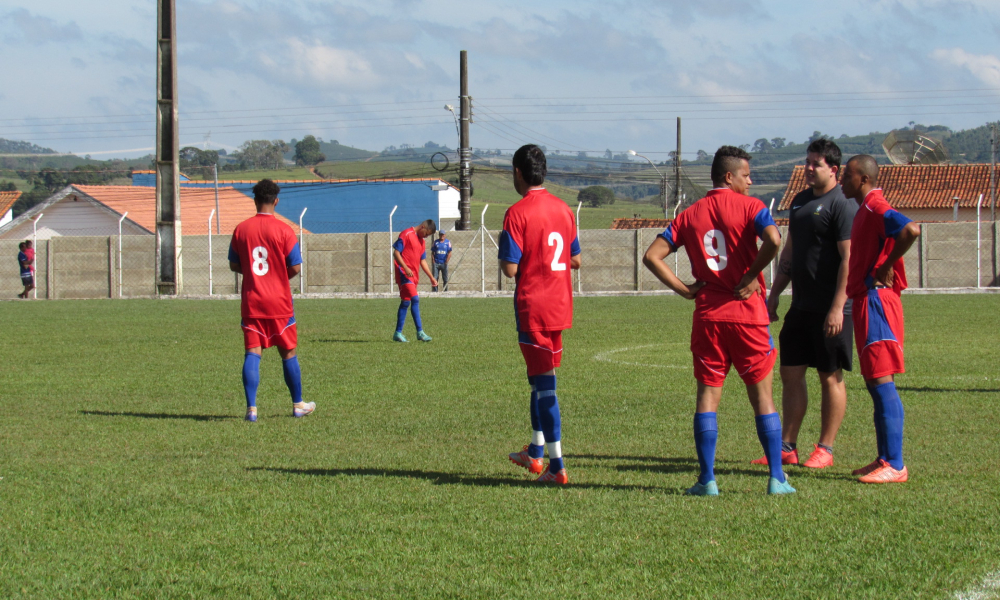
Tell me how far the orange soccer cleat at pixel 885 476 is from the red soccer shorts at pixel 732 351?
932mm

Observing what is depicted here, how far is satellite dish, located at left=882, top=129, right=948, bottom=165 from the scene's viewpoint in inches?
1780

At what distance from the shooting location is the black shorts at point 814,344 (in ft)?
18.1

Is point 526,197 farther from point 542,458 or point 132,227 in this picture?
point 132,227

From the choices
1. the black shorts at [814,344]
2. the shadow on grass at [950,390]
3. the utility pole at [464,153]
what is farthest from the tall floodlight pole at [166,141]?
the black shorts at [814,344]

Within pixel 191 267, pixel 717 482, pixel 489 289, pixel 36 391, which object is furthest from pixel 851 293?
pixel 191 267

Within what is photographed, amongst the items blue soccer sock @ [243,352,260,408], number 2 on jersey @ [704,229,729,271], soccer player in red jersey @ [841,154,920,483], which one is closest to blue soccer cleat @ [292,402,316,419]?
blue soccer sock @ [243,352,260,408]

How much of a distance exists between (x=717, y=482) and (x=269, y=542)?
249 cm

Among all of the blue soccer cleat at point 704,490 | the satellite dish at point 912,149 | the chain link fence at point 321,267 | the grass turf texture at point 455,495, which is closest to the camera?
the grass turf texture at point 455,495

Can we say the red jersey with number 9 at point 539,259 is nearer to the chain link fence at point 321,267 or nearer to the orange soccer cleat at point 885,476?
the orange soccer cleat at point 885,476

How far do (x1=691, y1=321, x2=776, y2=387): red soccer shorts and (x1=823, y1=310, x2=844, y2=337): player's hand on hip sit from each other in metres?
0.55

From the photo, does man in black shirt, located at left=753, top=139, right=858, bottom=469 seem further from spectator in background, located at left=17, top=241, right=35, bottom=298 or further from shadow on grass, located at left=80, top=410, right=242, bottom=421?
spectator in background, located at left=17, top=241, right=35, bottom=298

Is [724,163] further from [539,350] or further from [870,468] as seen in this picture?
[870,468]

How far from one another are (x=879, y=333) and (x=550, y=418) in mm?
1925

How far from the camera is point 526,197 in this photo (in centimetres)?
536
